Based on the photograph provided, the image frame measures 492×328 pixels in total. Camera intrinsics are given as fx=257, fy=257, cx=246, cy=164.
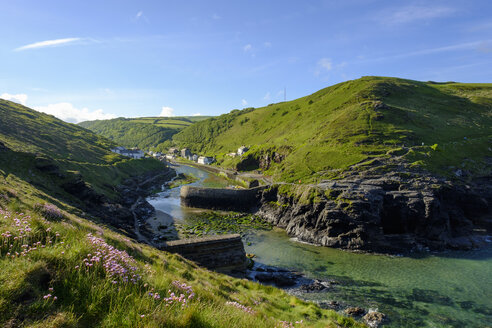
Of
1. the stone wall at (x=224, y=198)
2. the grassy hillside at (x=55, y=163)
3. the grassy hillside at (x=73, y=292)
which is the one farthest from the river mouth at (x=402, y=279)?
the grassy hillside at (x=55, y=163)

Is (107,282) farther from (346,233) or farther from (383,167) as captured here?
(383,167)

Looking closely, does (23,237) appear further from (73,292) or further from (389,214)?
(389,214)

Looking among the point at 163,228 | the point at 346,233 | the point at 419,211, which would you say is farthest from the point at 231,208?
the point at 419,211

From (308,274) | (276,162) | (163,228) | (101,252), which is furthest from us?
(276,162)

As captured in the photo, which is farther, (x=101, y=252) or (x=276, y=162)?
(x=276, y=162)

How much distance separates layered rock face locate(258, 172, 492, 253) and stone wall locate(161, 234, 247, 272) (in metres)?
17.0

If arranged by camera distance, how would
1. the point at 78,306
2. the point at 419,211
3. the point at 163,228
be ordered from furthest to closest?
the point at 163,228 < the point at 419,211 < the point at 78,306

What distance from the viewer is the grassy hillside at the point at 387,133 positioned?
64.2m

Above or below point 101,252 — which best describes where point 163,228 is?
below

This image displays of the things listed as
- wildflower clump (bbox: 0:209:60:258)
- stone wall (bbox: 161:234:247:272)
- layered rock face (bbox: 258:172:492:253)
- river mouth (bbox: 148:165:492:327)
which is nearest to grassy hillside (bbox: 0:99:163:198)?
stone wall (bbox: 161:234:247:272)

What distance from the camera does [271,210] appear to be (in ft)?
198

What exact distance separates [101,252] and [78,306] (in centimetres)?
210

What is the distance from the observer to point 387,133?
247 ft

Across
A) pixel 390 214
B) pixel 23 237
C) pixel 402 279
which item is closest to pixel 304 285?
pixel 402 279
